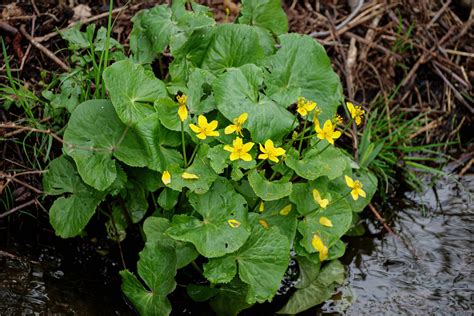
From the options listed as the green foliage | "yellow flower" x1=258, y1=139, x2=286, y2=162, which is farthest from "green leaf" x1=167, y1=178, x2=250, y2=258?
"yellow flower" x1=258, y1=139, x2=286, y2=162

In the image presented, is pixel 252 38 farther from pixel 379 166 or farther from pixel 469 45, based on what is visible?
pixel 469 45

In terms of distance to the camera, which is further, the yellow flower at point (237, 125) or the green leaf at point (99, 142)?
the green leaf at point (99, 142)

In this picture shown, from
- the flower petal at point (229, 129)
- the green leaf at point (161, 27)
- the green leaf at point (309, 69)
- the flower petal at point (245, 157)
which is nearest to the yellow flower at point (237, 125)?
the flower petal at point (229, 129)

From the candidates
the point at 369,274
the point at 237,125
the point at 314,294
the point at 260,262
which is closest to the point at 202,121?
the point at 237,125

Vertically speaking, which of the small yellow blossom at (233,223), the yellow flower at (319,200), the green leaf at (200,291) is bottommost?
the green leaf at (200,291)

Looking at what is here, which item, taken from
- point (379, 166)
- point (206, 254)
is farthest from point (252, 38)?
point (379, 166)

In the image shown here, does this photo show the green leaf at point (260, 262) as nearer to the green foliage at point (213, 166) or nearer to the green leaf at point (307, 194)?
the green foliage at point (213, 166)

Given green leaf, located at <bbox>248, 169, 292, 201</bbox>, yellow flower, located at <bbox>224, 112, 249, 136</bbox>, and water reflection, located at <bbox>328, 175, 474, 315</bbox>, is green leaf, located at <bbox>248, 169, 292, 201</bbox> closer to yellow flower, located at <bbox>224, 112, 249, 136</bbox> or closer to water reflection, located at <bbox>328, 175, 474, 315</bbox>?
yellow flower, located at <bbox>224, 112, 249, 136</bbox>
